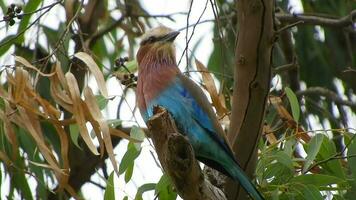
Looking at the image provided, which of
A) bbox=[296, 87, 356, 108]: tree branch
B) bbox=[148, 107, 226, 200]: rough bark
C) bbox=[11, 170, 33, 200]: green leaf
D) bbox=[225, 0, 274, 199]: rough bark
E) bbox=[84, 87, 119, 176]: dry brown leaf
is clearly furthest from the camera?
bbox=[296, 87, 356, 108]: tree branch

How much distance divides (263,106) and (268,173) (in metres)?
0.36

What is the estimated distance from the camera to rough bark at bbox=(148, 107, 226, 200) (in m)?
2.73

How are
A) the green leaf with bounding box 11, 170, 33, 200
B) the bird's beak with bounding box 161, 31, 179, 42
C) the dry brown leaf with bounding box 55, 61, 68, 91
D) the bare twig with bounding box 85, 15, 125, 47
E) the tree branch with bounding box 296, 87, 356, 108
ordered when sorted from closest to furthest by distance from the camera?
1. the dry brown leaf with bounding box 55, 61, 68, 91
2. the bird's beak with bounding box 161, 31, 179, 42
3. the green leaf with bounding box 11, 170, 33, 200
4. the tree branch with bounding box 296, 87, 356, 108
5. the bare twig with bounding box 85, 15, 125, 47

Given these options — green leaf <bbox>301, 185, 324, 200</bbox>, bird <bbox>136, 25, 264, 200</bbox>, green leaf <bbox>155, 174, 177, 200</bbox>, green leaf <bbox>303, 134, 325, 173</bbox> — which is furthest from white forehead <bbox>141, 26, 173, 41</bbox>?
green leaf <bbox>301, 185, 324, 200</bbox>

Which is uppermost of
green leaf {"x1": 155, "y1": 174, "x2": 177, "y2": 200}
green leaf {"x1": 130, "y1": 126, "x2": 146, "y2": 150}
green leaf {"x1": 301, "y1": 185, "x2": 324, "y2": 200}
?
green leaf {"x1": 130, "y1": 126, "x2": 146, "y2": 150}

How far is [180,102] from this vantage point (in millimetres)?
3510

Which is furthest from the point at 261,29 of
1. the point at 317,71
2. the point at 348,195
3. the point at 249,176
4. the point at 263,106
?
the point at 317,71

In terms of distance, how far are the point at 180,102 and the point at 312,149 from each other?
54 centimetres

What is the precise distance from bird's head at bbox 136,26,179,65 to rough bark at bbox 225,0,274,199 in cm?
71

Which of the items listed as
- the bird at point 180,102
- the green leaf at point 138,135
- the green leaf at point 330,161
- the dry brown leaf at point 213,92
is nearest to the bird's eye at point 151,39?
the bird at point 180,102

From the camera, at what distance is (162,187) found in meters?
3.35

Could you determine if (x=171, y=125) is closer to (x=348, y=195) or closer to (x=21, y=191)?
(x=348, y=195)

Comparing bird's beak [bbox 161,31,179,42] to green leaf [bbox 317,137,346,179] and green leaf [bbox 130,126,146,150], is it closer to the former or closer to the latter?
green leaf [bbox 130,126,146,150]

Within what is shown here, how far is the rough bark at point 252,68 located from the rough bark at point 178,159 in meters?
0.31
